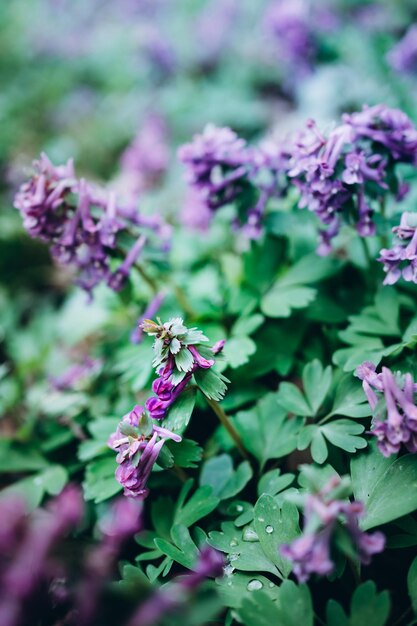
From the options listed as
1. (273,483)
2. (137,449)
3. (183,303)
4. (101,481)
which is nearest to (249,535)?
(273,483)

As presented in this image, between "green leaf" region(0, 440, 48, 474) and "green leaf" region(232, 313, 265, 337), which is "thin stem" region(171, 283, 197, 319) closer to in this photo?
"green leaf" region(232, 313, 265, 337)

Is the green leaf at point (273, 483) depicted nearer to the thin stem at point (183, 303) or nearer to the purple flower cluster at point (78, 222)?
the thin stem at point (183, 303)

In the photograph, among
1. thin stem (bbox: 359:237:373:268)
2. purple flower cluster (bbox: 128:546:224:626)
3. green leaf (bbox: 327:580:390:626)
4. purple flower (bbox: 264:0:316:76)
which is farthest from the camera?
purple flower (bbox: 264:0:316:76)

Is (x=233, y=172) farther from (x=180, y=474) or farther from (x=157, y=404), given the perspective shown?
(x=180, y=474)

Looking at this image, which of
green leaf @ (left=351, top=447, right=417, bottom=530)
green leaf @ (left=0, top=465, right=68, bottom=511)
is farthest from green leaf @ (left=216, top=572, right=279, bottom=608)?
Answer: green leaf @ (left=0, top=465, right=68, bottom=511)

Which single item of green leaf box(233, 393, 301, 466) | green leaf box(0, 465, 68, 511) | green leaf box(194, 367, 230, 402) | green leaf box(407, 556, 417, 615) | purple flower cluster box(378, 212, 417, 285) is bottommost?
green leaf box(407, 556, 417, 615)

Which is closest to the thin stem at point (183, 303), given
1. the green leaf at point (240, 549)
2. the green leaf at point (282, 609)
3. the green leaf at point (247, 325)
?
the green leaf at point (247, 325)
